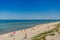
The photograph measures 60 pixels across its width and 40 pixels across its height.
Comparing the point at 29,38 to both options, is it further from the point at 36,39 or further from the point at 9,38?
the point at 9,38

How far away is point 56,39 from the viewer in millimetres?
11602

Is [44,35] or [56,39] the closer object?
[56,39]

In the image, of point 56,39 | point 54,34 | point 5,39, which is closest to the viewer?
point 56,39

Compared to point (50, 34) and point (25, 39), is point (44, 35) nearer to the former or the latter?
point (50, 34)

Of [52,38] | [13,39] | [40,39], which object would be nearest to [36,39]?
[40,39]

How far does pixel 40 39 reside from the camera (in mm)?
11836

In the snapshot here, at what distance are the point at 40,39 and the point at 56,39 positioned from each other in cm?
109

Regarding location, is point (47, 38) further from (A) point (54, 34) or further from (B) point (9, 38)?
(B) point (9, 38)

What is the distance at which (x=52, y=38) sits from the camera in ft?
38.8

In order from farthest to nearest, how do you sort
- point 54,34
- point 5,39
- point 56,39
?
point 5,39 < point 54,34 < point 56,39

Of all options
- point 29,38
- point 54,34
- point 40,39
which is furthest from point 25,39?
point 54,34

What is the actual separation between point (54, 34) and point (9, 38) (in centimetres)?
361

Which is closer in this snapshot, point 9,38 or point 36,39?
point 36,39

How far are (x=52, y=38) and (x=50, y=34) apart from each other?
80 centimetres
